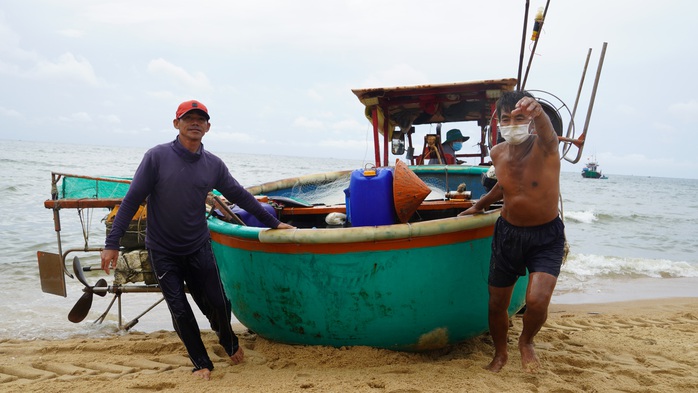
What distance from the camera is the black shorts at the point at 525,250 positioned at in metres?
2.78

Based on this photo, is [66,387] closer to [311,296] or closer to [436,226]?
[311,296]

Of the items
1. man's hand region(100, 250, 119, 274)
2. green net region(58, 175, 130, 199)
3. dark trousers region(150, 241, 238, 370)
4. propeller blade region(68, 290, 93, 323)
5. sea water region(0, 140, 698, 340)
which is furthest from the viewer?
sea water region(0, 140, 698, 340)

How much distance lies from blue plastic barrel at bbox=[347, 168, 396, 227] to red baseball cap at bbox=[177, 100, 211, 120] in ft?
3.61

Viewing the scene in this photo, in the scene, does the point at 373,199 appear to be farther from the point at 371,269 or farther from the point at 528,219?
the point at 528,219

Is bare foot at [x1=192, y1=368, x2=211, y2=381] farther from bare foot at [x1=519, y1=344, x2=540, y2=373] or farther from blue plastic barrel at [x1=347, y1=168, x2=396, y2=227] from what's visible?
bare foot at [x1=519, y1=344, x2=540, y2=373]

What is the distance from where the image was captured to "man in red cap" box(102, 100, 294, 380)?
9.05 ft

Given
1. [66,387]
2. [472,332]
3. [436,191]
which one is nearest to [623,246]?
[436,191]

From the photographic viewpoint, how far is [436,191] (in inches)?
211

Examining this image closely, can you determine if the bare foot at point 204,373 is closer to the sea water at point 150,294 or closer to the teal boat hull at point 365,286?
the teal boat hull at point 365,286

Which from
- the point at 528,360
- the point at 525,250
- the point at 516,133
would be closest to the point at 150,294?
the point at 528,360

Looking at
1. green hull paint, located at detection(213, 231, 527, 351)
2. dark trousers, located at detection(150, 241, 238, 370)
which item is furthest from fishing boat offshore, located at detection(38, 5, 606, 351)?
dark trousers, located at detection(150, 241, 238, 370)

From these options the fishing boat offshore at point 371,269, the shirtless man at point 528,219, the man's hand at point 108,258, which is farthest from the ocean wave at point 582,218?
the man's hand at point 108,258

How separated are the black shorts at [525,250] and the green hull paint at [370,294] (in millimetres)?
217

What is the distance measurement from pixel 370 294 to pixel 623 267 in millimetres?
7869
